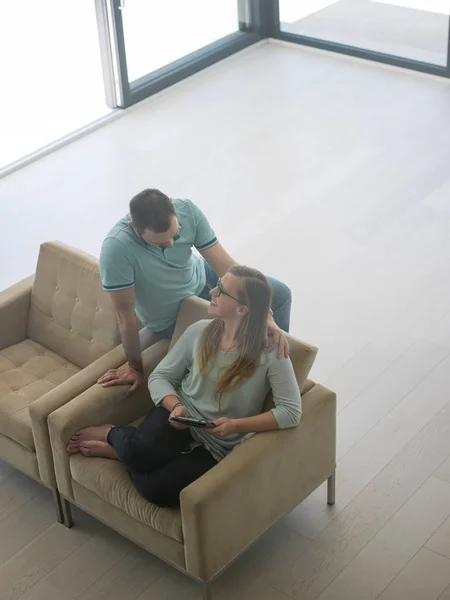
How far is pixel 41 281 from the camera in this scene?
4742mm

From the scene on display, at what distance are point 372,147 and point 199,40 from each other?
2151 mm

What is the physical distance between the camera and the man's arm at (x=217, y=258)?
439cm

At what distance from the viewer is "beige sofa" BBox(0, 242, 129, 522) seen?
423cm

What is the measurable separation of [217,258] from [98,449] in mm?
982

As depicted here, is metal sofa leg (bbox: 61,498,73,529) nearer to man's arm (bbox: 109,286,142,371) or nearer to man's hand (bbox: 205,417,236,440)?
man's arm (bbox: 109,286,142,371)

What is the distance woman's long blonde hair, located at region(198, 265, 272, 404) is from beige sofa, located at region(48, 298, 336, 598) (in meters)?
0.21

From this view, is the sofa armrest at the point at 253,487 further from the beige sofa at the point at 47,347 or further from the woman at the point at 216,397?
the beige sofa at the point at 47,347

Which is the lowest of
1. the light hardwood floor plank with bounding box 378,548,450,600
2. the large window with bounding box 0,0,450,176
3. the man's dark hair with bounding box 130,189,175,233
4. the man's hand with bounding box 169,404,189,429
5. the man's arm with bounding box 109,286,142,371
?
the light hardwood floor plank with bounding box 378,548,450,600

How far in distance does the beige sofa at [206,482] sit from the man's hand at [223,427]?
74mm

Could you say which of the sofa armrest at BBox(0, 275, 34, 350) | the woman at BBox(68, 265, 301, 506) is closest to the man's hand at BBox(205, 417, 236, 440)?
the woman at BBox(68, 265, 301, 506)

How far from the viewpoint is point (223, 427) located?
3768 mm

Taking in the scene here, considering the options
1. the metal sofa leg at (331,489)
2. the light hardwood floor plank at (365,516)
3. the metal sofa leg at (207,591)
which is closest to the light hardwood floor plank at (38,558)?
the metal sofa leg at (207,591)

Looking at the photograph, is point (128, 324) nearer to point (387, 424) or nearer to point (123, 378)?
point (123, 378)

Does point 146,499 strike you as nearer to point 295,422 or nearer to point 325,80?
point 295,422
